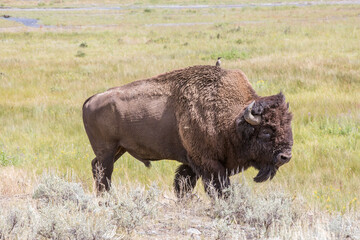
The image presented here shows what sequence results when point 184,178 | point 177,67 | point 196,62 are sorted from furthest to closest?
point 196,62 < point 177,67 < point 184,178

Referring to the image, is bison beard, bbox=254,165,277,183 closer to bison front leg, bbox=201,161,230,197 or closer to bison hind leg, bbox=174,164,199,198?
bison front leg, bbox=201,161,230,197

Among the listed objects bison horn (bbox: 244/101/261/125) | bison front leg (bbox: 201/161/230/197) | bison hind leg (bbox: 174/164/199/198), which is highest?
bison horn (bbox: 244/101/261/125)

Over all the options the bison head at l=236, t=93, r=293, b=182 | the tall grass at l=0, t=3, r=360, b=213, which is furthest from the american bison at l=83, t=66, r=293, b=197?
the tall grass at l=0, t=3, r=360, b=213

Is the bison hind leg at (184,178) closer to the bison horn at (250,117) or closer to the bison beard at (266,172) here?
the bison beard at (266,172)

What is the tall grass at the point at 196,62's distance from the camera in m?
6.73

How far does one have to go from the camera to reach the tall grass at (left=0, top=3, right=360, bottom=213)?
6727mm

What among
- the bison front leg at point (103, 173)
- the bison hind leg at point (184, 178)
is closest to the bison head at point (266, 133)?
the bison hind leg at point (184, 178)

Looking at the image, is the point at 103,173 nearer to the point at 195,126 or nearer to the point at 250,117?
the point at 195,126

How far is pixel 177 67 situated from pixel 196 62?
1.69 meters

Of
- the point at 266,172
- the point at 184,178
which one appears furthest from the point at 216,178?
the point at 184,178

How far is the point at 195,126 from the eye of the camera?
5270 millimetres

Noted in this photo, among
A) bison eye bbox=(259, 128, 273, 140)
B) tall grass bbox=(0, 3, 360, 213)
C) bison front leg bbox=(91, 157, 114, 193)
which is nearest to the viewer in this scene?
bison eye bbox=(259, 128, 273, 140)

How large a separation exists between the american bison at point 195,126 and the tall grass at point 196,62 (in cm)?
41

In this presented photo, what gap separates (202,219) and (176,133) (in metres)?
1.10
